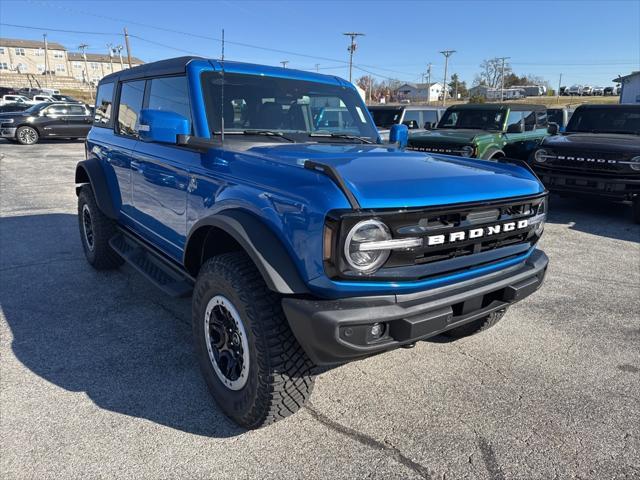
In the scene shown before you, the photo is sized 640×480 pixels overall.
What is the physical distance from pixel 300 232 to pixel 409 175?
0.69 metres

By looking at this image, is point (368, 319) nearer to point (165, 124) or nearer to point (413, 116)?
point (165, 124)

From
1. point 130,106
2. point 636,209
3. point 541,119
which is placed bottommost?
point 636,209

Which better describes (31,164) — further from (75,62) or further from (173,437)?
(75,62)

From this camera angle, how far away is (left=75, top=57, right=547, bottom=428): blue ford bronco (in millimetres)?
2049

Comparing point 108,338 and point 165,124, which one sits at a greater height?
point 165,124

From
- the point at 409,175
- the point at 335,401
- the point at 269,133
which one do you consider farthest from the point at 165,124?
the point at 335,401

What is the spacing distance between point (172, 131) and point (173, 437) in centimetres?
180

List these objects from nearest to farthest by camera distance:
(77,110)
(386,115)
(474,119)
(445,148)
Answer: (445,148) → (474,119) → (386,115) → (77,110)

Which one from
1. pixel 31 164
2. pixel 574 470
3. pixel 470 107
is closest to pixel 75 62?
pixel 31 164

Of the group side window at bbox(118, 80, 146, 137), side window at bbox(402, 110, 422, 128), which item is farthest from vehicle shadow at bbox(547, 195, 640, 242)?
side window at bbox(118, 80, 146, 137)

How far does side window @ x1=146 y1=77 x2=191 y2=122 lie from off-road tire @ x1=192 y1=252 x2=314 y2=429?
4.29 feet

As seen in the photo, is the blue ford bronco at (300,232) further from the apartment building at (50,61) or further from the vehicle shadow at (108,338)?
the apartment building at (50,61)

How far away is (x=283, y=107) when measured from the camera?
3.44 metres

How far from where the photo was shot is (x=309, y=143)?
317 cm
